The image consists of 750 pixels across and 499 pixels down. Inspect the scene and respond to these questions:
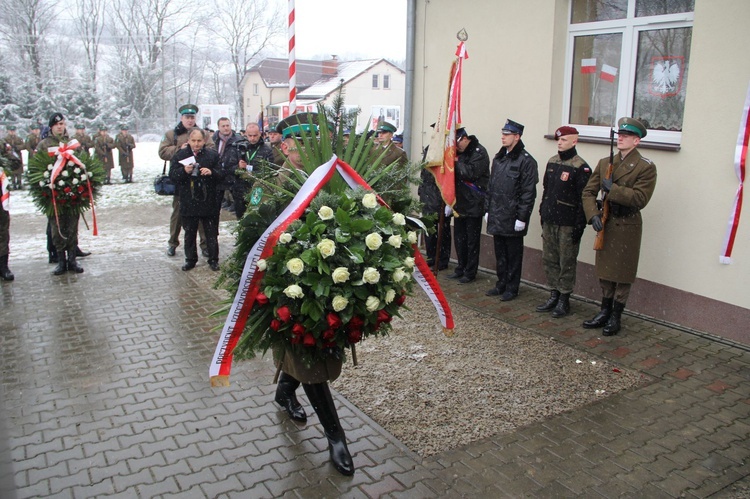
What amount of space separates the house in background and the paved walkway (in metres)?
39.6

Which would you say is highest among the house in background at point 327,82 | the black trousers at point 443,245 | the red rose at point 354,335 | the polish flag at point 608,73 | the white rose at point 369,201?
the house in background at point 327,82

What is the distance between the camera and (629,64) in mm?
7254

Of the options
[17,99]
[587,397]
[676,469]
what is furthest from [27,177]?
[17,99]

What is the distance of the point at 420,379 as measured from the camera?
5.50m

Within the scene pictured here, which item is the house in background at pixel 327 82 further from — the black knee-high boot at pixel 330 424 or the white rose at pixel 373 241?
the white rose at pixel 373 241

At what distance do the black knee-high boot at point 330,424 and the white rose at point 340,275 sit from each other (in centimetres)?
96

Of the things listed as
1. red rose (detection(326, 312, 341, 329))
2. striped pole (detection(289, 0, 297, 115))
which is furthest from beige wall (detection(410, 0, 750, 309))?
red rose (detection(326, 312, 341, 329))

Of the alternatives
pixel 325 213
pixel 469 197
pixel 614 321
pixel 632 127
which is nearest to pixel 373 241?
pixel 325 213

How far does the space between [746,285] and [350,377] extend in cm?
390

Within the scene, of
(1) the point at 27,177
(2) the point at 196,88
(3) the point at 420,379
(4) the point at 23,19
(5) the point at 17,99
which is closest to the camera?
(3) the point at 420,379

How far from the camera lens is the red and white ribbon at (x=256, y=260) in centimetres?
362

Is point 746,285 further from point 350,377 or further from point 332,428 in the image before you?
point 332,428

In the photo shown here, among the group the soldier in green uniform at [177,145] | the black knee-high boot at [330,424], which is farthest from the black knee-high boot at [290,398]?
the soldier in green uniform at [177,145]

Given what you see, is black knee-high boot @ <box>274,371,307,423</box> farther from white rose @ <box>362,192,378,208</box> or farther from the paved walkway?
white rose @ <box>362,192,378,208</box>
